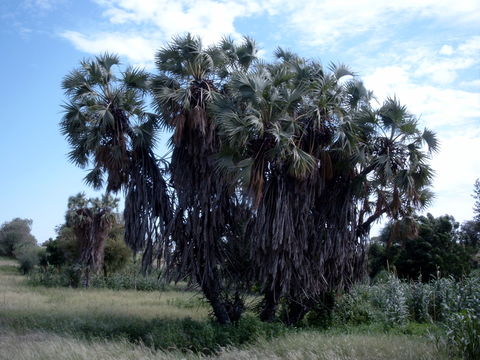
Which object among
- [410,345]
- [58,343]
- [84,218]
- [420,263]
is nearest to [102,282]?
[84,218]

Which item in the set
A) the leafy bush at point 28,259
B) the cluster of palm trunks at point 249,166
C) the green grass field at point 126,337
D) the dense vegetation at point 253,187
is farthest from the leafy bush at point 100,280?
the cluster of palm trunks at point 249,166

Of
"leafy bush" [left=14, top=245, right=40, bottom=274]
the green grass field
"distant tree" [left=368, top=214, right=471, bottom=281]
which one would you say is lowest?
the green grass field

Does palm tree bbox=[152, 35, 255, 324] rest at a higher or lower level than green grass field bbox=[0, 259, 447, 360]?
higher

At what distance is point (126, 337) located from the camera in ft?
48.8

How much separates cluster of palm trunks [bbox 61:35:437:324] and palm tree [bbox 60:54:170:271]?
0.05 meters

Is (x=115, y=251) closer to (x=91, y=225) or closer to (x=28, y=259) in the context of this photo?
(x=91, y=225)

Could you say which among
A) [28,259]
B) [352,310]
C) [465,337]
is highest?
[28,259]

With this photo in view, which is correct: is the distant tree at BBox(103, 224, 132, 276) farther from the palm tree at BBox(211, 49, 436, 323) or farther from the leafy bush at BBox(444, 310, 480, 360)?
the leafy bush at BBox(444, 310, 480, 360)

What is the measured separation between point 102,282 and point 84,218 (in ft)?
16.2

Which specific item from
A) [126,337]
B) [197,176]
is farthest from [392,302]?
[126,337]

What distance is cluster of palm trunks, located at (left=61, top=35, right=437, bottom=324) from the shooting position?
15.7 metres

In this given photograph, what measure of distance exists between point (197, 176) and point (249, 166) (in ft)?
8.66

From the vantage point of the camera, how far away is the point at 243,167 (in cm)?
1512

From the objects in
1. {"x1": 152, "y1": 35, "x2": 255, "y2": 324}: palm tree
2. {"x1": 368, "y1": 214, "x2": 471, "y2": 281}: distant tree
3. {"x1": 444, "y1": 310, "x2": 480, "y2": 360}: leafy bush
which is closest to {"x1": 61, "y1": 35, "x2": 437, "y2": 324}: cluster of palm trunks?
{"x1": 152, "y1": 35, "x2": 255, "y2": 324}: palm tree
